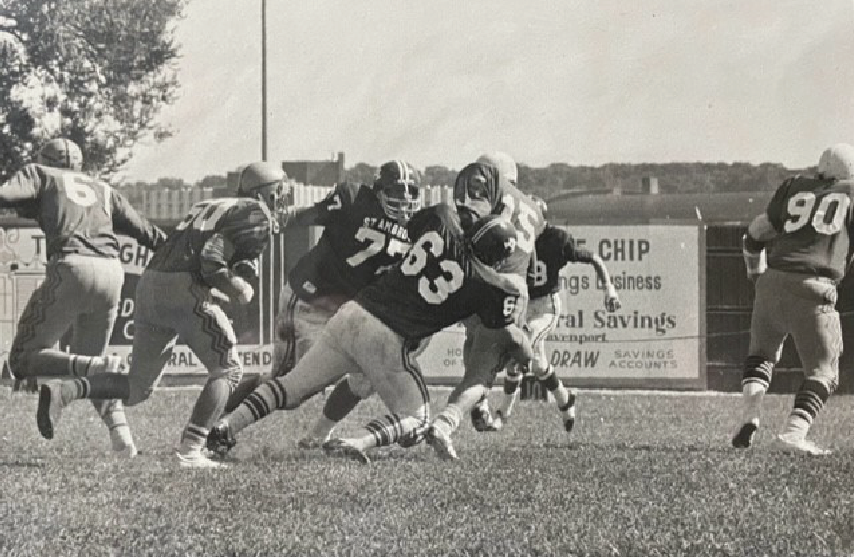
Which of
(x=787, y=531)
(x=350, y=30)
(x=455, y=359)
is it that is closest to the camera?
(x=787, y=531)

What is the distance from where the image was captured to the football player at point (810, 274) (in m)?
6.10

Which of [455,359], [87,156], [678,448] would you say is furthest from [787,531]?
[455,359]

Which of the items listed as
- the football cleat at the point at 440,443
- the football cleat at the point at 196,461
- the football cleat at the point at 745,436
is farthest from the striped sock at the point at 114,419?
the football cleat at the point at 745,436

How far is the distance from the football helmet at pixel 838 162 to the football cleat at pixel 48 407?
3.44 metres

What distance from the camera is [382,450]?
5.84 m

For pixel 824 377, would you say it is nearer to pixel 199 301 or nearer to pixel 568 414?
pixel 568 414

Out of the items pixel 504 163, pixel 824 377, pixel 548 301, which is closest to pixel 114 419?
pixel 504 163

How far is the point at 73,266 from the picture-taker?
232 inches

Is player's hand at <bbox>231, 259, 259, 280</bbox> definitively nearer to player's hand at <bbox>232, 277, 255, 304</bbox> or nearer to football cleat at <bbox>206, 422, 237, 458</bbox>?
player's hand at <bbox>232, 277, 255, 304</bbox>

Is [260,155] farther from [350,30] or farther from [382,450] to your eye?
[382,450]

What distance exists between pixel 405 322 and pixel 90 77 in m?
1.79

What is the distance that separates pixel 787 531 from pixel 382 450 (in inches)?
70.9

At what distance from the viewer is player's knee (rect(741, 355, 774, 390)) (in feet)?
20.7

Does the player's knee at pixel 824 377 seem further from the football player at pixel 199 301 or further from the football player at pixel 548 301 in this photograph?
the football player at pixel 199 301
